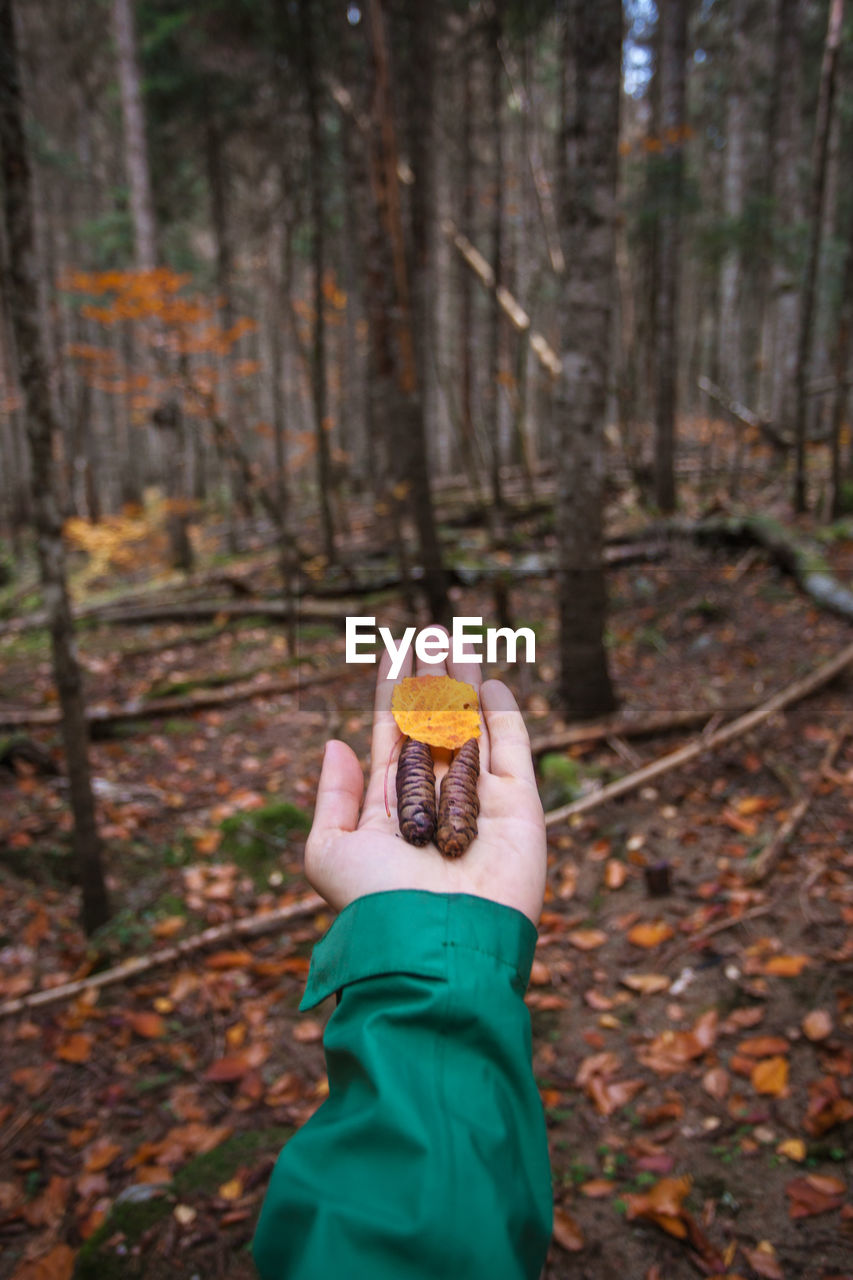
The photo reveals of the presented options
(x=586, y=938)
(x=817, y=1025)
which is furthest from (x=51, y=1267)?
(x=817, y=1025)

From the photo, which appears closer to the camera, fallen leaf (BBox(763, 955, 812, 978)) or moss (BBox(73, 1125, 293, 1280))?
moss (BBox(73, 1125, 293, 1280))

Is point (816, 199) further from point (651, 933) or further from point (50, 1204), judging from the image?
point (50, 1204)

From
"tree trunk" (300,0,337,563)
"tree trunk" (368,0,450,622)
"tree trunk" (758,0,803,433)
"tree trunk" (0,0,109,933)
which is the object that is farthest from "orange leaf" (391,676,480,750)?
"tree trunk" (758,0,803,433)

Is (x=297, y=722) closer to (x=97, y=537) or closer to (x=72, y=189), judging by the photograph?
(x=97, y=537)

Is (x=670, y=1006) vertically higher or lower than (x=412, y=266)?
lower

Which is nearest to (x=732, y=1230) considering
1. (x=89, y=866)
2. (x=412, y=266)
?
(x=89, y=866)

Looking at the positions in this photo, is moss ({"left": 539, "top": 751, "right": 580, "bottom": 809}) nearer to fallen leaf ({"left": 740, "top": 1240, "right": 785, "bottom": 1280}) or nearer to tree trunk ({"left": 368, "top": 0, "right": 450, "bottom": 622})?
tree trunk ({"left": 368, "top": 0, "right": 450, "bottom": 622})
